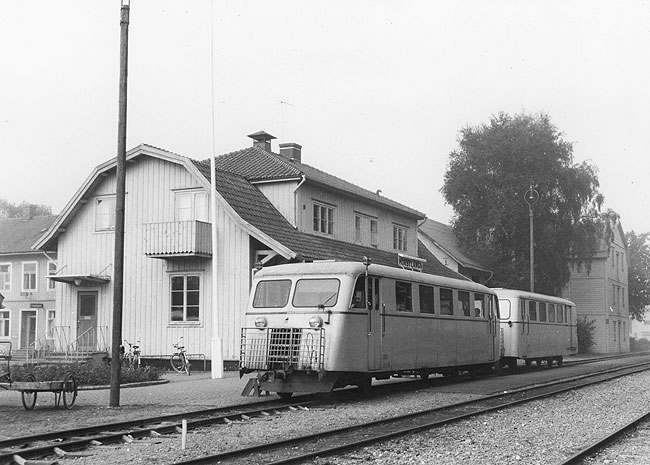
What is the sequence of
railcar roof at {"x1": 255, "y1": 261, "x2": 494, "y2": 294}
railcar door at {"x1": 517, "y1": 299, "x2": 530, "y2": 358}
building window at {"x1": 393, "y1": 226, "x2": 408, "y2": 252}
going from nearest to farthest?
1. railcar roof at {"x1": 255, "y1": 261, "x2": 494, "y2": 294}
2. railcar door at {"x1": 517, "y1": 299, "x2": 530, "y2": 358}
3. building window at {"x1": 393, "y1": 226, "x2": 408, "y2": 252}

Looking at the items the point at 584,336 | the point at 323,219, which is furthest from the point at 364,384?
the point at 584,336

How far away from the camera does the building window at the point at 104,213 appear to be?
28.2 meters

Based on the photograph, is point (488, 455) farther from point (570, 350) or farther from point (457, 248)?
point (457, 248)

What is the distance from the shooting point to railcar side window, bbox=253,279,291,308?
16.3 m

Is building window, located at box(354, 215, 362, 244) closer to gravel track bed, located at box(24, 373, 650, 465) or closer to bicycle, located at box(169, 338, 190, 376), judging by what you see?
bicycle, located at box(169, 338, 190, 376)

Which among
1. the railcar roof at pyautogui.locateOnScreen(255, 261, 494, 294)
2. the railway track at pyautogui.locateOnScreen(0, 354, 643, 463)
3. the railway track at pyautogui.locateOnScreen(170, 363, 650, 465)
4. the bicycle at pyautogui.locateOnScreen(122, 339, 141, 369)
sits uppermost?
the railcar roof at pyautogui.locateOnScreen(255, 261, 494, 294)

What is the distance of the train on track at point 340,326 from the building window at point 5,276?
2728 cm

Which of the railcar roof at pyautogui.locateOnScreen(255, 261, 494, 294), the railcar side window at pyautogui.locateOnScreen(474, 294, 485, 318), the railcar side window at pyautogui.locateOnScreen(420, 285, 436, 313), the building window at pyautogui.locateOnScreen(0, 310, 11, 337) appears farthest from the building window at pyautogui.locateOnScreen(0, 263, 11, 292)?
the railcar side window at pyautogui.locateOnScreen(420, 285, 436, 313)

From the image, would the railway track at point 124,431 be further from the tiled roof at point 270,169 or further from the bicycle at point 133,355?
the tiled roof at point 270,169

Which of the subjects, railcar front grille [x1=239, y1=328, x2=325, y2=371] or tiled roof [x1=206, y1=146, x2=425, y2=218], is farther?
tiled roof [x1=206, y1=146, x2=425, y2=218]

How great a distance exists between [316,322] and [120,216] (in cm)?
408

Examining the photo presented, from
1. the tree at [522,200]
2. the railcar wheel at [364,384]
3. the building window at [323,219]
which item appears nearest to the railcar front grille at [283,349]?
the railcar wheel at [364,384]

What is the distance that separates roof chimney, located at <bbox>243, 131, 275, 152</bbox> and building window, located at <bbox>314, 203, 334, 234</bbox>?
15.8 feet

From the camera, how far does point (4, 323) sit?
4025 cm
